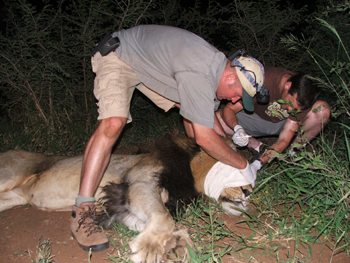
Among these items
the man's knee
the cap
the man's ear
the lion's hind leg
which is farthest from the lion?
the man's ear

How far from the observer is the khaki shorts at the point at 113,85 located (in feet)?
8.34

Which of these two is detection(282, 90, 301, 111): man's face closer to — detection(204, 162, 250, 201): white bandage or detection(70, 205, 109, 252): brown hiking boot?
detection(204, 162, 250, 201): white bandage

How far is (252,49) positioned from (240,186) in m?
3.89

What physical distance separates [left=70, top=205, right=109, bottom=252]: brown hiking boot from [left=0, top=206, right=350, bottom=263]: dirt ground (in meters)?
0.05

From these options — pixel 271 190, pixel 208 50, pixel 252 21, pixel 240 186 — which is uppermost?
pixel 208 50

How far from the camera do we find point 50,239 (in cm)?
234

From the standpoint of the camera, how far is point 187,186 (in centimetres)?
274

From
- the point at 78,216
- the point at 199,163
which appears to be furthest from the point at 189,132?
the point at 78,216

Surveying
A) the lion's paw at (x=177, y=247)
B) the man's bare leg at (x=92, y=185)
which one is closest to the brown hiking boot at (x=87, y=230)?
the man's bare leg at (x=92, y=185)

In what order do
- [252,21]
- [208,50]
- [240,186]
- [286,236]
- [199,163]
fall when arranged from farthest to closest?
[252,21]
[199,163]
[240,186]
[208,50]
[286,236]

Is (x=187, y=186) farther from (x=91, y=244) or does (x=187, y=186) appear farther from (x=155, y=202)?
(x=91, y=244)

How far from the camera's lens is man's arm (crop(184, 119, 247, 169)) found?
2.26m

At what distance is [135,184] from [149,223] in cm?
47

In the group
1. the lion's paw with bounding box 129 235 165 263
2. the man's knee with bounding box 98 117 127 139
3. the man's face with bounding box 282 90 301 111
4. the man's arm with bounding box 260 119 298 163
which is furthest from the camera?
the man's arm with bounding box 260 119 298 163
